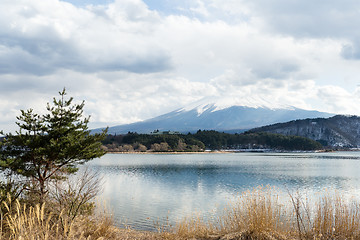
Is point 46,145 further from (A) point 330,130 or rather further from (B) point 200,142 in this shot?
(A) point 330,130

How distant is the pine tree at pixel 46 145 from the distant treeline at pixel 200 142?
9808cm

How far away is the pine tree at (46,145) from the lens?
909 cm

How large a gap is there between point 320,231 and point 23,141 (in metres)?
8.14

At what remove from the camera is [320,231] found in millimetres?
7812

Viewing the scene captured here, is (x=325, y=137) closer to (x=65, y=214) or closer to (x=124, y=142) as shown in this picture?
(x=124, y=142)

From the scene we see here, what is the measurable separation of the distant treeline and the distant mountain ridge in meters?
32.4

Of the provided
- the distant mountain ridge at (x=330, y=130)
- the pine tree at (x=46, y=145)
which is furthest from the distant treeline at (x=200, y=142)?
the pine tree at (x=46, y=145)

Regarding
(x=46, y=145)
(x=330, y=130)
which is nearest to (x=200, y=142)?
(x=330, y=130)

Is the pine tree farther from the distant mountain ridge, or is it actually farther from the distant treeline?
the distant mountain ridge

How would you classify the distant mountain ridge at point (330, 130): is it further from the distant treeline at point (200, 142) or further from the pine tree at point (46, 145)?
the pine tree at point (46, 145)

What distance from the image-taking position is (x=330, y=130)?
579 ft

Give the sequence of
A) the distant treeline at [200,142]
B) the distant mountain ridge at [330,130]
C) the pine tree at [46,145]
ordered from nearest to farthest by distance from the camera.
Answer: the pine tree at [46,145] < the distant treeline at [200,142] < the distant mountain ridge at [330,130]

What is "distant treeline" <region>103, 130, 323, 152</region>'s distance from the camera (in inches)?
4388

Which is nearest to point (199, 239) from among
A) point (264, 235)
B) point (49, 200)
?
point (264, 235)
